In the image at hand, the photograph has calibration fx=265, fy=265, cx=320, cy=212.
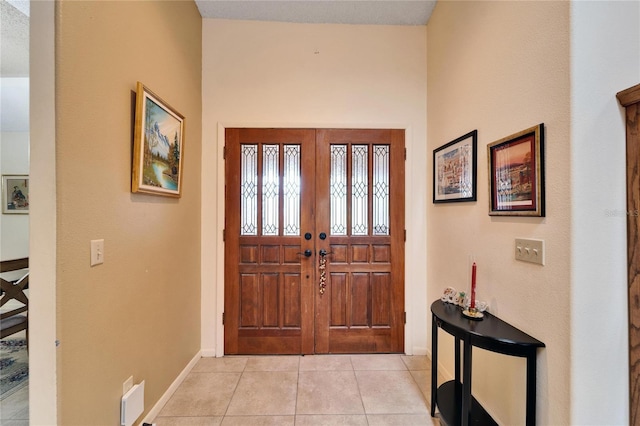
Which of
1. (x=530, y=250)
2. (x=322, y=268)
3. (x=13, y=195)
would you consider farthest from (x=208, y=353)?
(x=13, y=195)

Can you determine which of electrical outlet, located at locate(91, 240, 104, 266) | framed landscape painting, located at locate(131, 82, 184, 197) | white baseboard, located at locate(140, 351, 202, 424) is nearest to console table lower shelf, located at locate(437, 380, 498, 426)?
white baseboard, located at locate(140, 351, 202, 424)

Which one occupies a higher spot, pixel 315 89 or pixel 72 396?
pixel 315 89

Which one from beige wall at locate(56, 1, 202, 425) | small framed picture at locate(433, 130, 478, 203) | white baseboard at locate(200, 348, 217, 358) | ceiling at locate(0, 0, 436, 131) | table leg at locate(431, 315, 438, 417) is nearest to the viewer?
beige wall at locate(56, 1, 202, 425)

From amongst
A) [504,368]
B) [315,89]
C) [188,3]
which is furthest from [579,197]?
[188,3]

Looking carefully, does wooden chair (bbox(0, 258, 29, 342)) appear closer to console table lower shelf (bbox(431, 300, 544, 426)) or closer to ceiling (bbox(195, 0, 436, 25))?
ceiling (bbox(195, 0, 436, 25))

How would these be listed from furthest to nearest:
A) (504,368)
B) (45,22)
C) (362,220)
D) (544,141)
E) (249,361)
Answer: (362,220)
(249,361)
(504,368)
(544,141)
(45,22)

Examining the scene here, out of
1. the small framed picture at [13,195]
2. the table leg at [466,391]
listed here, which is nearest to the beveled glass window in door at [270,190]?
Result: the table leg at [466,391]

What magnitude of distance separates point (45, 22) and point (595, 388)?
2.79 m

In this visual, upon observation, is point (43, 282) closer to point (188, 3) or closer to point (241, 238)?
point (241, 238)

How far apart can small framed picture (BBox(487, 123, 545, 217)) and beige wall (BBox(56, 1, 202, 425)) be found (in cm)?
215

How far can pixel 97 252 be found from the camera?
1.30m

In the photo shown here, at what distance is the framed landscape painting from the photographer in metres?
1.56

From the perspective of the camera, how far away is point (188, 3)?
226cm

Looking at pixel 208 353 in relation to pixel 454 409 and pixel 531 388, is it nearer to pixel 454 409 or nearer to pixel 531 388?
pixel 454 409
